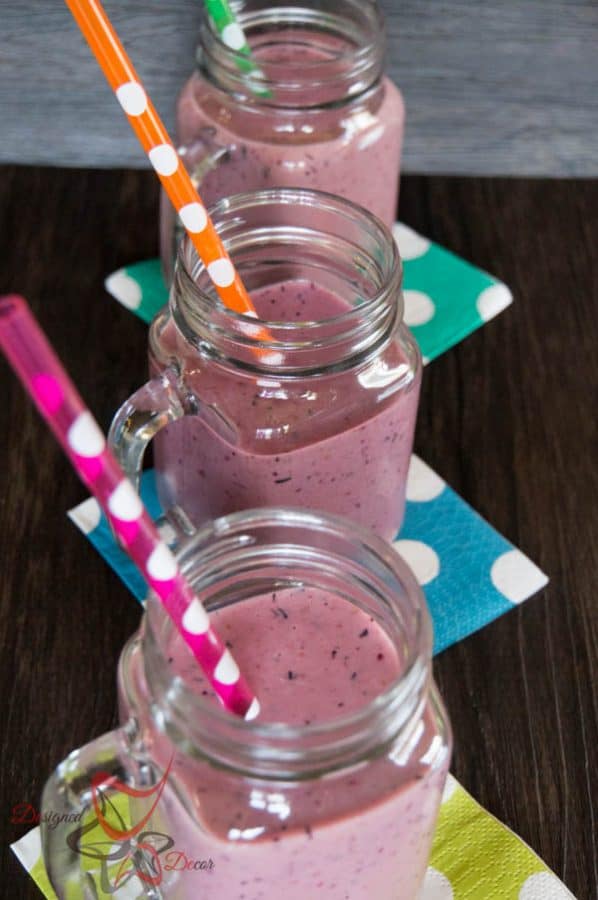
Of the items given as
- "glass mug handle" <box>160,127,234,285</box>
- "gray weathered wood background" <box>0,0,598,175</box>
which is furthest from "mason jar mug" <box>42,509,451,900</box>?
"gray weathered wood background" <box>0,0,598,175</box>

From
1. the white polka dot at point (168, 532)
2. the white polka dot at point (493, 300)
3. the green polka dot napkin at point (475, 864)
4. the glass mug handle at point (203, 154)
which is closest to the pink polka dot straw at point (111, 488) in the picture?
the green polka dot napkin at point (475, 864)

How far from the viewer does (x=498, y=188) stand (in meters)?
1.23

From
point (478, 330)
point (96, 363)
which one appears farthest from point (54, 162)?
point (478, 330)

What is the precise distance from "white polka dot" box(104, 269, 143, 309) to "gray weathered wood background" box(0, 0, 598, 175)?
0.67 ft

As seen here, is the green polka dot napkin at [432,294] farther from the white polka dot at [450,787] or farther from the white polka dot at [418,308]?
the white polka dot at [450,787]

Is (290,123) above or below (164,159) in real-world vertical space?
below

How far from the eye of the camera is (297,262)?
0.86 m

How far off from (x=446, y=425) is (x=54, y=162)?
0.52 metres

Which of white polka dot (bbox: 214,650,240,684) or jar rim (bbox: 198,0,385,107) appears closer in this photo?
white polka dot (bbox: 214,650,240,684)

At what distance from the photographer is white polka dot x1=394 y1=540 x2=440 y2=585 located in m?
0.86

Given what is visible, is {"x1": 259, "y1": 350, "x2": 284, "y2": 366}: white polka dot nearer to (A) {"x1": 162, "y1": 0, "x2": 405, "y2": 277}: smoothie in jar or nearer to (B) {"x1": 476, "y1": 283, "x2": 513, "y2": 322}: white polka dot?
(A) {"x1": 162, "y1": 0, "x2": 405, "y2": 277}: smoothie in jar

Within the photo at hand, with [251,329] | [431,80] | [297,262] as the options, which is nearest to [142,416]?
[251,329]

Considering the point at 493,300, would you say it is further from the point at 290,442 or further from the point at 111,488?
the point at 111,488

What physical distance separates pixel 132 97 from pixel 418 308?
44 centimetres
